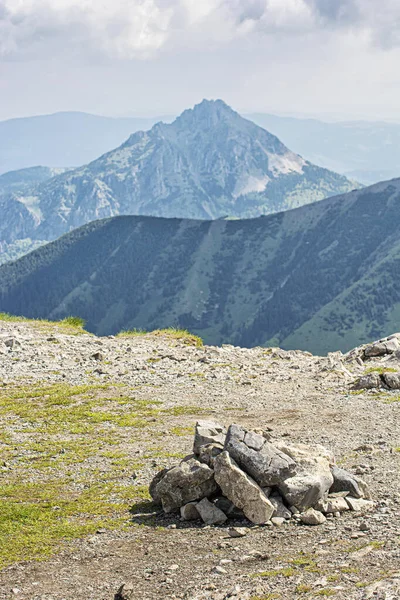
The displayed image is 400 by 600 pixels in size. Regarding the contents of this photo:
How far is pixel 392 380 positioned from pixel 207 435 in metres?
11.5

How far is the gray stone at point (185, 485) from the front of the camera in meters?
13.7

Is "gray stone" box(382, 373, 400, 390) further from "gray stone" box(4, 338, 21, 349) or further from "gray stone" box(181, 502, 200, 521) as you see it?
"gray stone" box(4, 338, 21, 349)

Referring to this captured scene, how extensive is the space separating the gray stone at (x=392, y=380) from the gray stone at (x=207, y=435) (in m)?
10.5

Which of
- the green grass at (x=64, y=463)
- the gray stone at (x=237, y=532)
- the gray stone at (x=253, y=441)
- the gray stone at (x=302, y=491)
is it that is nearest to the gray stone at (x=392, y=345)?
the green grass at (x=64, y=463)

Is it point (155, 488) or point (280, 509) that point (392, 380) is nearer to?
point (280, 509)

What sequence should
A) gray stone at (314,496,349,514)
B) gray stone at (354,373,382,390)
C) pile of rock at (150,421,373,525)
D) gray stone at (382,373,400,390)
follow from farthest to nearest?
gray stone at (354,373,382,390), gray stone at (382,373,400,390), gray stone at (314,496,349,514), pile of rock at (150,421,373,525)

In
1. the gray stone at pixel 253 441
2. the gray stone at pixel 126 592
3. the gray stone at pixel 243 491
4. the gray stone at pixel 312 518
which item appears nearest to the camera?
the gray stone at pixel 126 592

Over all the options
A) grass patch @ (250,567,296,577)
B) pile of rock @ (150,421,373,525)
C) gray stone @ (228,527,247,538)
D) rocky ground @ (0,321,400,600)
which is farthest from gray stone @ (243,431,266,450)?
grass patch @ (250,567,296,577)

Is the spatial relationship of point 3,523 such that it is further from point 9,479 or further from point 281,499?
point 281,499

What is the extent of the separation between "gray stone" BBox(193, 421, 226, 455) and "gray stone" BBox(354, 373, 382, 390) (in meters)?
9.93

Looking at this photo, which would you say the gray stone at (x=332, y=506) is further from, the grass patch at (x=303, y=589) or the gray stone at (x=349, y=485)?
the grass patch at (x=303, y=589)

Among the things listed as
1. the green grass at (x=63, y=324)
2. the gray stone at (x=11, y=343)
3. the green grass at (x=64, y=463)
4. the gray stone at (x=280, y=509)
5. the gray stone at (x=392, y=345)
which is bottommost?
the green grass at (x=64, y=463)

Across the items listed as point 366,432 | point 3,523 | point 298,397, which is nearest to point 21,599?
point 3,523

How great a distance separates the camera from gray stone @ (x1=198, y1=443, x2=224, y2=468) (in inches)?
560
